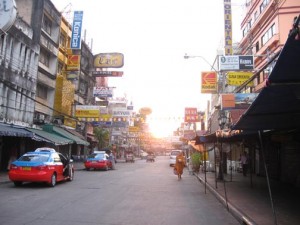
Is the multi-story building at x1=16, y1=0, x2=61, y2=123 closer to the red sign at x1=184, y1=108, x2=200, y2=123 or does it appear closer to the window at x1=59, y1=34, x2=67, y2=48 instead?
the window at x1=59, y1=34, x2=67, y2=48

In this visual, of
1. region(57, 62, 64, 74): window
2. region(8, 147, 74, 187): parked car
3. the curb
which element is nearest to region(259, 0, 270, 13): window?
region(57, 62, 64, 74): window

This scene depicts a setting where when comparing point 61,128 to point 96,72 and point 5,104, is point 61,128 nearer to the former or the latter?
point 5,104

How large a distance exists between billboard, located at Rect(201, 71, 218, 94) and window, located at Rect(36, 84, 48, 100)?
14140 mm

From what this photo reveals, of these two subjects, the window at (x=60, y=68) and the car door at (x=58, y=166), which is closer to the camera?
the car door at (x=58, y=166)

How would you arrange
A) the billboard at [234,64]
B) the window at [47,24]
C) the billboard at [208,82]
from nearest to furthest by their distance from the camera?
the billboard at [234,64] < the billboard at [208,82] < the window at [47,24]

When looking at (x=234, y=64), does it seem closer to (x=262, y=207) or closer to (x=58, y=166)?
(x=58, y=166)

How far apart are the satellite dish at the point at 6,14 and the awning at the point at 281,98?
806 cm

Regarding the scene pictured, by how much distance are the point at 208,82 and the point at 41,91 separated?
581 inches

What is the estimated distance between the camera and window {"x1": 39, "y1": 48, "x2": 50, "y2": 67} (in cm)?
3166

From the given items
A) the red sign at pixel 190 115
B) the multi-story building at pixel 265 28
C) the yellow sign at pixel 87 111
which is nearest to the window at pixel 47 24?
the yellow sign at pixel 87 111

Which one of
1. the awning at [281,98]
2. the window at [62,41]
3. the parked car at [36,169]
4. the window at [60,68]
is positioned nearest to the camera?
the awning at [281,98]

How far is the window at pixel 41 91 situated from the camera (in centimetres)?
3146

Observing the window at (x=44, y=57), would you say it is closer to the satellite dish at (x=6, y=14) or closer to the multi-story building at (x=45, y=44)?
the multi-story building at (x=45, y=44)

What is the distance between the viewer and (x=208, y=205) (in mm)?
11836
